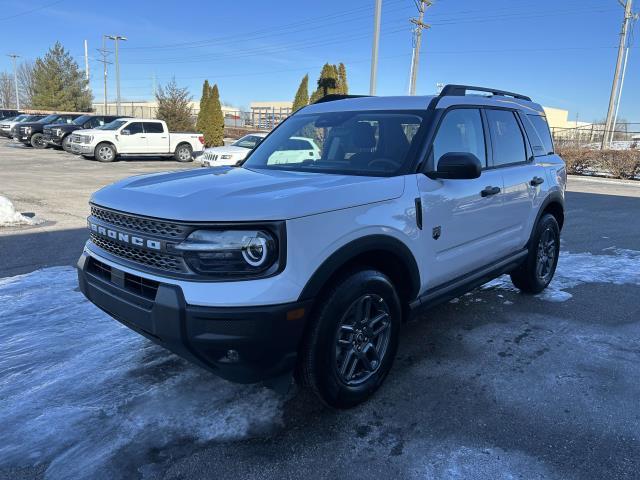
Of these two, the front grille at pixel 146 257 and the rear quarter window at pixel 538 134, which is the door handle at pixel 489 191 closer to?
the rear quarter window at pixel 538 134

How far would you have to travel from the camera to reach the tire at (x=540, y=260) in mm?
5039

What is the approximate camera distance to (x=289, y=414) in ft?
9.88

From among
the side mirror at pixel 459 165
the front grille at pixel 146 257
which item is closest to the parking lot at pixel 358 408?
the front grille at pixel 146 257

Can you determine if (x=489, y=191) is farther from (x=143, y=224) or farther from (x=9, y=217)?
(x=9, y=217)

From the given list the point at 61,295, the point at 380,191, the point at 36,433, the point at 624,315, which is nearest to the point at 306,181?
the point at 380,191

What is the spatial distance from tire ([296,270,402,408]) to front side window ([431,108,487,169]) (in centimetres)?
106

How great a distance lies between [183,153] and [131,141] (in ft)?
7.49

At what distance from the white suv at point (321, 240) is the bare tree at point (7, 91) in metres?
112

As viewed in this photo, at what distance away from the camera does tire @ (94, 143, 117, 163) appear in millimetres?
20394

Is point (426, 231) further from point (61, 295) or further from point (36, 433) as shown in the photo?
point (61, 295)

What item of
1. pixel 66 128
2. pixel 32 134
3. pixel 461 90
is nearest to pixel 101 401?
pixel 461 90

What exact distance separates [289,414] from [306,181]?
1406mm

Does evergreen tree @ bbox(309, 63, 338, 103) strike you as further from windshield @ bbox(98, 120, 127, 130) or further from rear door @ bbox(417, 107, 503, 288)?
rear door @ bbox(417, 107, 503, 288)

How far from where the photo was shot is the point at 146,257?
8.88 feet
